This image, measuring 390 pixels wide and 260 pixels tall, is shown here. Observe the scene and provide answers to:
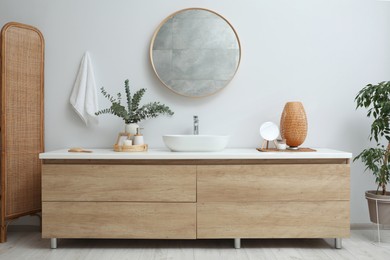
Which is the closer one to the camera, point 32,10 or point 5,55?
point 5,55

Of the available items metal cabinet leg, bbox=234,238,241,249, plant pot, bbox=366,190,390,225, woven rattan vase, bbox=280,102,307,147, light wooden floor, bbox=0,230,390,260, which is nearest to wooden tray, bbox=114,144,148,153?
light wooden floor, bbox=0,230,390,260

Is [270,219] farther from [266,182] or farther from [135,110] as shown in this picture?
[135,110]

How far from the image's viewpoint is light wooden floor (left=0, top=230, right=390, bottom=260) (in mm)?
2430

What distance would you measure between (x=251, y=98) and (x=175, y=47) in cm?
73

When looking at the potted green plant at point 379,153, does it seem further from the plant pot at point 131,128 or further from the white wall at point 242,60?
the plant pot at point 131,128

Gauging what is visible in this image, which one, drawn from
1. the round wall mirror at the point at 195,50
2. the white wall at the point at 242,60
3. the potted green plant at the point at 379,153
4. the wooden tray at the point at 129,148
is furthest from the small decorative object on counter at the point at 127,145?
the potted green plant at the point at 379,153

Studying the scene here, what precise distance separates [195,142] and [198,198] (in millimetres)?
373

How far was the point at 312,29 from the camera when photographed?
301 cm

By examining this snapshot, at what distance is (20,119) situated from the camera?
2.76m

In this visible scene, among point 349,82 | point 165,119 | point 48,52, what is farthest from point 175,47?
point 349,82

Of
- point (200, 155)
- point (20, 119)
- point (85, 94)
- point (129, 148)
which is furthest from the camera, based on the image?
point (85, 94)

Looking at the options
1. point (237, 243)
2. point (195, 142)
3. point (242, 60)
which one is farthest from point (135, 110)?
point (237, 243)

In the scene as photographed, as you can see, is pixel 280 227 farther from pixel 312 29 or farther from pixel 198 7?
pixel 198 7

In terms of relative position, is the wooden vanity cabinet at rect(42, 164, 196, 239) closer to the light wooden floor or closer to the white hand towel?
the light wooden floor
